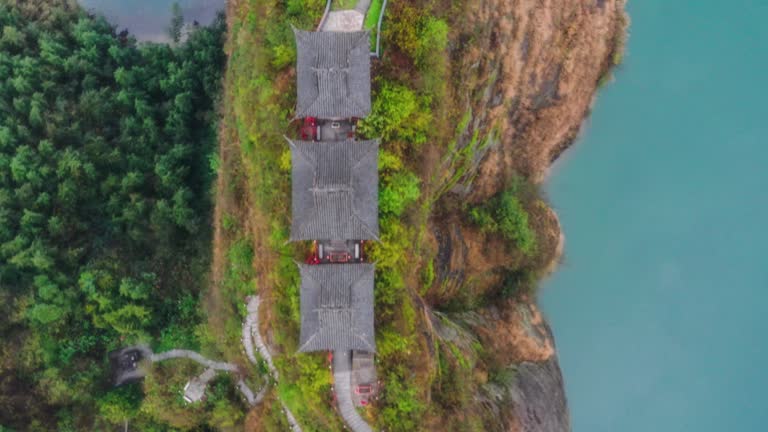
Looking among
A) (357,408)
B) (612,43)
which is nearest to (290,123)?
(357,408)

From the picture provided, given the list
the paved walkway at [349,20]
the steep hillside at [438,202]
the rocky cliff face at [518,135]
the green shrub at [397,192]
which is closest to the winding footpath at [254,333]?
the steep hillside at [438,202]

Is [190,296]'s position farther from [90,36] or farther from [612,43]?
[612,43]

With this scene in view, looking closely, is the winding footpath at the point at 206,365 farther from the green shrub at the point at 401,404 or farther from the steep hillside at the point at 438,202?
the green shrub at the point at 401,404

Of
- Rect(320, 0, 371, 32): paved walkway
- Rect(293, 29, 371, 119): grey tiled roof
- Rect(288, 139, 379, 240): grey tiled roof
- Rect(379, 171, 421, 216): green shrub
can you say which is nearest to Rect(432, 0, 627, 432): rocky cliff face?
Rect(379, 171, 421, 216): green shrub

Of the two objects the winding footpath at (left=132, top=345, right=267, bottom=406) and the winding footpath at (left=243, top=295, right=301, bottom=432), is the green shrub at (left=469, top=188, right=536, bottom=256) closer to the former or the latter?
the winding footpath at (left=243, top=295, right=301, bottom=432)

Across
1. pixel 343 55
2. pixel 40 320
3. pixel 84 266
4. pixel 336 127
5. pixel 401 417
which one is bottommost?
pixel 401 417

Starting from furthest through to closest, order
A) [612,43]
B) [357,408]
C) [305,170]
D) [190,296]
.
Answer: [612,43] < [190,296] < [357,408] < [305,170]

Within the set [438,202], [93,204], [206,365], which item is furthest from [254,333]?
[93,204]
